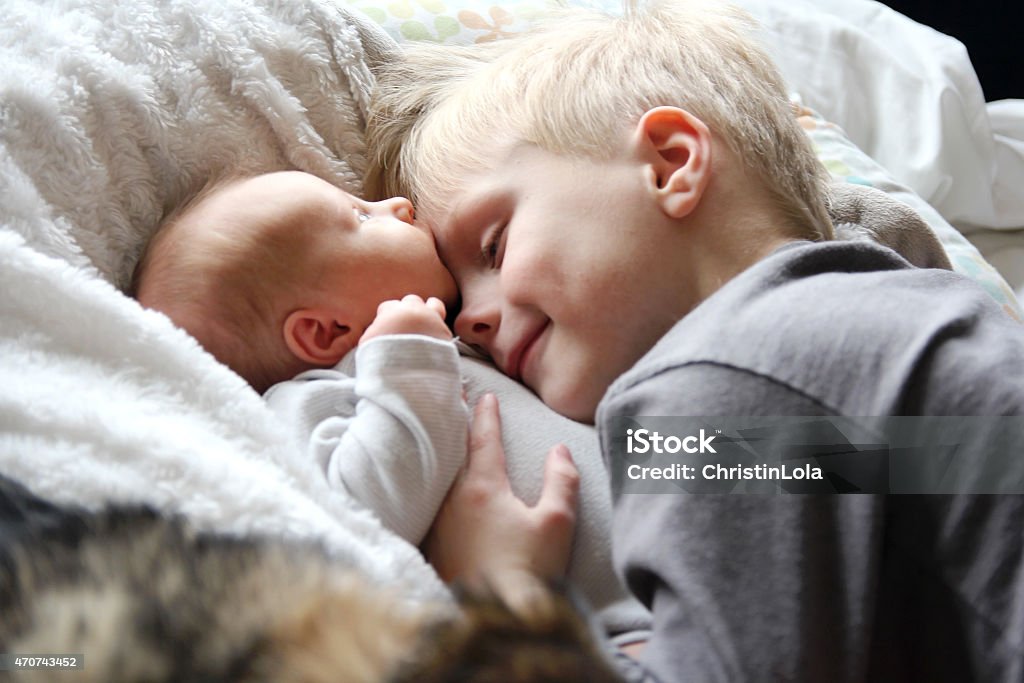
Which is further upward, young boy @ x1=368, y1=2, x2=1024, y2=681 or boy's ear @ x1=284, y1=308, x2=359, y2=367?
young boy @ x1=368, y1=2, x2=1024, y2=681

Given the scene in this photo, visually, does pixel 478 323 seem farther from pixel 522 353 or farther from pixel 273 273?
pixel 273 273

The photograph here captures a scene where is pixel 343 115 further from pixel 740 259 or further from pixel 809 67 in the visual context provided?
pixel 809 67

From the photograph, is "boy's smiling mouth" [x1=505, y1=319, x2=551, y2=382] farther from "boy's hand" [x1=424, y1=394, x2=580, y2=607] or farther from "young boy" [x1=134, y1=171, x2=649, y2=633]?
"boy's hand" [x1=424, y1=394, x2=580, y2=607]

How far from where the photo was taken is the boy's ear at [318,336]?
0.91 m

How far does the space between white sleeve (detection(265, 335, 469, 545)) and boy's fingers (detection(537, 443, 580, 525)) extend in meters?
0.08

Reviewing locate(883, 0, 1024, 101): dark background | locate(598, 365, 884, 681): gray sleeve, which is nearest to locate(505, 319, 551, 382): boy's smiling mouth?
locate(598, 365, 884, 681): gray sleeve

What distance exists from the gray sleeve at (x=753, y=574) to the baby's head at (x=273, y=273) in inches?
15.0

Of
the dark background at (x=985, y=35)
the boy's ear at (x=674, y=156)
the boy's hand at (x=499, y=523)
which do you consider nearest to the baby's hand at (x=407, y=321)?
the boy's hand at (x=499, y=523)

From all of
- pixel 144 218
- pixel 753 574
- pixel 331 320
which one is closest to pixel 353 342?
pixel 331 320

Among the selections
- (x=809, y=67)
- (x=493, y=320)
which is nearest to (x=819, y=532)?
(x=493, y=320)

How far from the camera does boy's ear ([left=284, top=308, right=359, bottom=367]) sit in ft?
2.97

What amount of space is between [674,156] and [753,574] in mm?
457

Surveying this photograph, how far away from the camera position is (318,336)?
93cm

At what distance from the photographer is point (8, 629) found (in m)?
0.44
